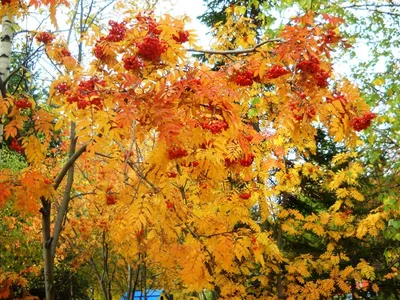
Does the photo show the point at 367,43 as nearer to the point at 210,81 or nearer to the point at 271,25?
the point at 271,25

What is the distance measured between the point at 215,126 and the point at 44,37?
257cm

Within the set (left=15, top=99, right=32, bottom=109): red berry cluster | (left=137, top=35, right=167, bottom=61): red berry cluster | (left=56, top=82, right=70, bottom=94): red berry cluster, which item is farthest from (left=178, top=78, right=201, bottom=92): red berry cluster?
(left=15, top=99, right=32, bottom=109): red berry cluster

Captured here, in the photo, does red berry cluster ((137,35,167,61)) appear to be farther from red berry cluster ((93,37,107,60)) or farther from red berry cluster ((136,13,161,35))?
red berry cluster ((93,37,107,60))

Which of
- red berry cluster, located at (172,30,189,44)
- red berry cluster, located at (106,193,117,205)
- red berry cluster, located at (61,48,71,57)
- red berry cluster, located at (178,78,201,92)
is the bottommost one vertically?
red berry cluster, located at (178,78,201,92)

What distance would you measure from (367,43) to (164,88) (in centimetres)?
634

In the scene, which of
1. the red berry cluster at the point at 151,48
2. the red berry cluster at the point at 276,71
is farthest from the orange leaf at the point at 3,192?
the red berry cluster at the point at 276,71

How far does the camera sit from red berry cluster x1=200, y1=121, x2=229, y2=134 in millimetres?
3006

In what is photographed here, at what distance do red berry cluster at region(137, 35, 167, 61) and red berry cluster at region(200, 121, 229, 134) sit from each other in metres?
0.71

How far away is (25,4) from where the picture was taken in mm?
4199

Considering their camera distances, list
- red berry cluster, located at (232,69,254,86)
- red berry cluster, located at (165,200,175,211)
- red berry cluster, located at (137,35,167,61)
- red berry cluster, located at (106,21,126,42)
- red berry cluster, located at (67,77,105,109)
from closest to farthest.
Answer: red berry cluster, located at (67,77,105,109) < red berry cluster, located at (137,35,167,61) < red berry cluster, located at (106,21,126,42) < red berry cluster, located at (232,69,254,86) < red berry cluster, located at (165,200,175,211)

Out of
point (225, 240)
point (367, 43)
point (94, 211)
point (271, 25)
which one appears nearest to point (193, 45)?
point (271, 25)

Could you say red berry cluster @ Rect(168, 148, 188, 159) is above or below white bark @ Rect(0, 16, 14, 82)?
below

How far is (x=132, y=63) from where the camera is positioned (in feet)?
11.0

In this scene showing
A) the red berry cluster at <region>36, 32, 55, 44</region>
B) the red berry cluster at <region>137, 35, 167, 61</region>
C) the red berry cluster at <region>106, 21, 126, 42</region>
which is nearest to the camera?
the red berry cluster at <region>137, 35, 167, 61</region>
